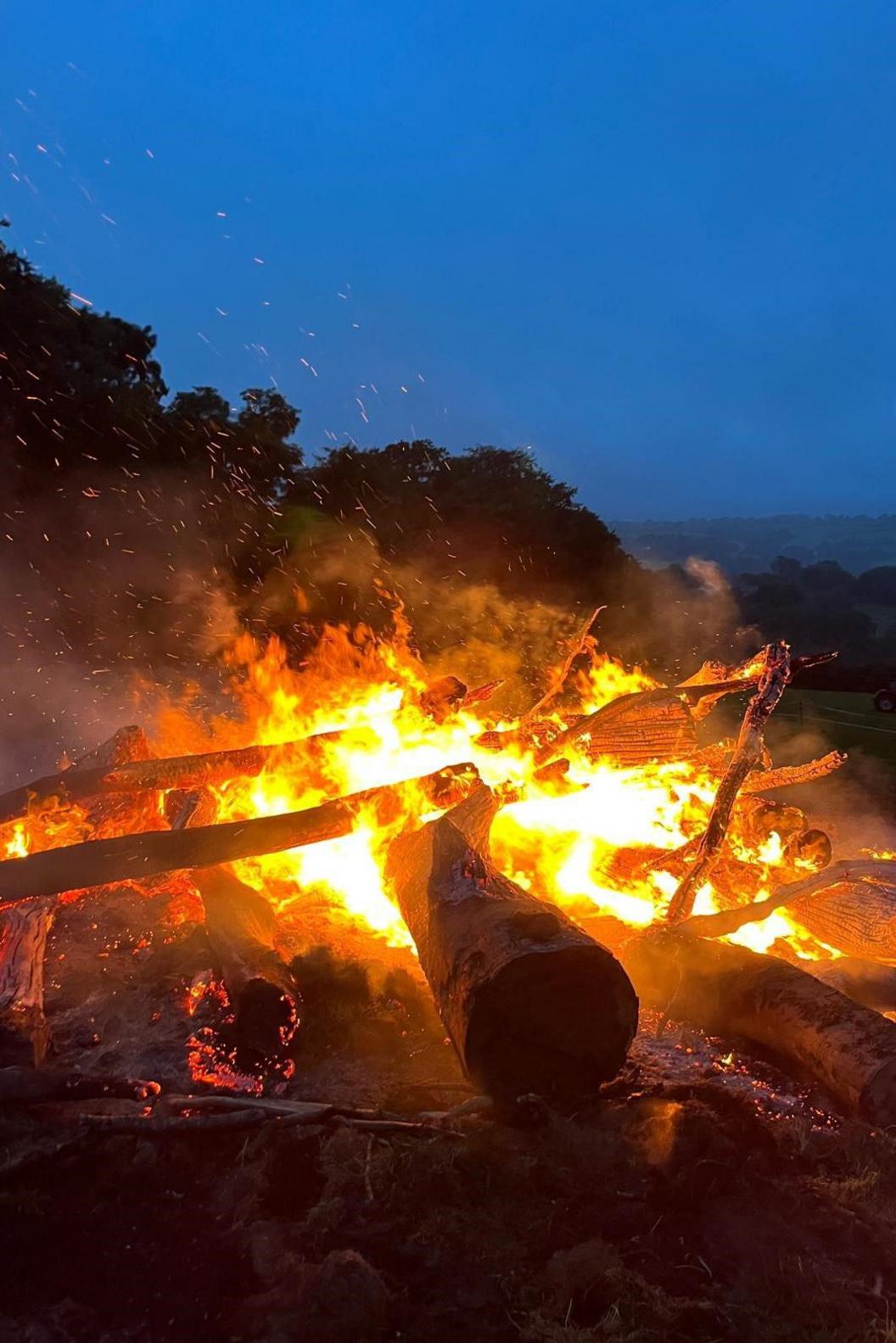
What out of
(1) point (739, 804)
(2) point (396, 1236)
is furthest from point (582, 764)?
(2) point (396, 1236)

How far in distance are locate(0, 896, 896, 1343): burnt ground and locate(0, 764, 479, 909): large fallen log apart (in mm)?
1365

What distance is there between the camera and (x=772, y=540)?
141 metres

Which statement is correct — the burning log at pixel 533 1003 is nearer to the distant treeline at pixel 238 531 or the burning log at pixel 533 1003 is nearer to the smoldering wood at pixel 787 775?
the smoldering wood at pixel 787 775

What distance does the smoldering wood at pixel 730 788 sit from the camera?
5.85m

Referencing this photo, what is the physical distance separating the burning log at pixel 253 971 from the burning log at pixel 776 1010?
2420 mm

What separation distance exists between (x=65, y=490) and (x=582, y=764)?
582 inches

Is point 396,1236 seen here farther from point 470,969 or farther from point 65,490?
point 65,490

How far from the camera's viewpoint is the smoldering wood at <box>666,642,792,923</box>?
585 cm

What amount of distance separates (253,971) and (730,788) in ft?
12.3

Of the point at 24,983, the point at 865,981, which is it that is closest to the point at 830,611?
the point at 865,981

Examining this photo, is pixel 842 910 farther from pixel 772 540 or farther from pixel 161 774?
pixel 772 540

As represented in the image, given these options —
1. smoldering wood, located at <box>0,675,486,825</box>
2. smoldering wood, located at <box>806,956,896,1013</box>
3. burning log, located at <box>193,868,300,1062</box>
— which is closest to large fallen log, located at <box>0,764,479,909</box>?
burning log, located at <box>193,868,300,1062</box>

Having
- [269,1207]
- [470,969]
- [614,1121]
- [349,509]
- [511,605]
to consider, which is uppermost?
[349,509]

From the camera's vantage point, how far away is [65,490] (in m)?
17.1
